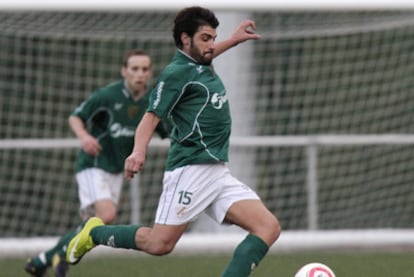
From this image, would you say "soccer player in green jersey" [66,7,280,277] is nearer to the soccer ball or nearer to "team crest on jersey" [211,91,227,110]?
"team crest on jersey" [211,91,227,110]

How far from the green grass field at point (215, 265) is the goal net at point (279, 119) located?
150 centimetres

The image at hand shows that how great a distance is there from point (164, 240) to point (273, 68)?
585 cm

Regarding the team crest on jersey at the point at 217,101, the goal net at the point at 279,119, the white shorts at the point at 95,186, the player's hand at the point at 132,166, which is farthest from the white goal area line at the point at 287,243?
the player's hand at the point at 132,166

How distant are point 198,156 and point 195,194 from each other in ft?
0.66

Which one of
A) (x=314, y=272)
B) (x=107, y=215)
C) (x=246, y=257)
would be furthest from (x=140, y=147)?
(x=107, y=215)

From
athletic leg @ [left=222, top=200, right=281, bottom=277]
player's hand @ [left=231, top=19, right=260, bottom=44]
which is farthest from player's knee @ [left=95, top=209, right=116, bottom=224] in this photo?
player's hand @ [left=231, top=19, right=260, bottom=44]

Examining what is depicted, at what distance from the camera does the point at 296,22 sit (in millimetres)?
11336

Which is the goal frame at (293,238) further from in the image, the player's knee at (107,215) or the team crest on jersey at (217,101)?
the team crest on jersey at (217,101)

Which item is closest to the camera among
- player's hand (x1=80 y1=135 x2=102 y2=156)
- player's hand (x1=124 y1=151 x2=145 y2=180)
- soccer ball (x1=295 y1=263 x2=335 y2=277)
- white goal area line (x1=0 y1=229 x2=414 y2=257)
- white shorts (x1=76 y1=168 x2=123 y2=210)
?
player's hand (x1=124 y1=151 x2=145 y2=180)

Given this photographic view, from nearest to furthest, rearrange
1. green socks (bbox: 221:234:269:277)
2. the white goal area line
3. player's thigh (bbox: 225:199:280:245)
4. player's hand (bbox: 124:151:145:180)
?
player's hand (bbox: 124:151:145:180)
green socks (bbox: 221:234:269:277)
player's thigh (bbox: 225:199:280:245)
the white goal area line

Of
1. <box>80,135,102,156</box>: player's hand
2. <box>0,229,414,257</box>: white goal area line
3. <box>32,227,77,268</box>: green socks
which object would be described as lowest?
<box>0,229,414,257</box>: white goal area line

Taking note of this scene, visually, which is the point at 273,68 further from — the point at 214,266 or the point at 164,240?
the point at 164,240

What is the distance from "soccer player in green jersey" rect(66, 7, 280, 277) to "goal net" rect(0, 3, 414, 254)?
4.88 metres

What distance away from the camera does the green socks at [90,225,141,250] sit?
21.5ft
